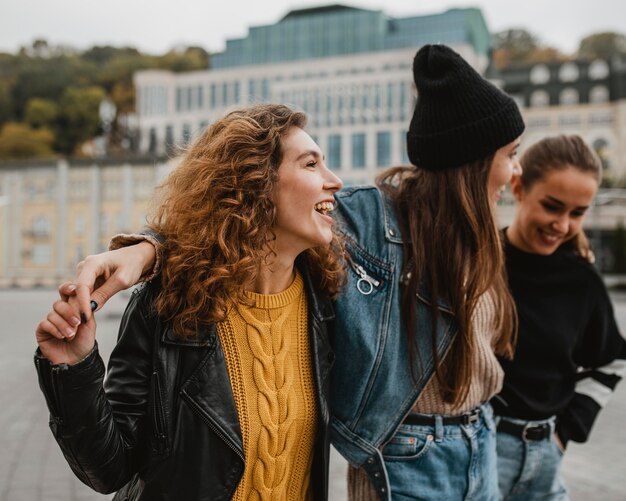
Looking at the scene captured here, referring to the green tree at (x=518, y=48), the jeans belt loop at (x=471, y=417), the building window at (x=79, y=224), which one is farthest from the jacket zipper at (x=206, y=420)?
the green tree at (x=518, y=48)

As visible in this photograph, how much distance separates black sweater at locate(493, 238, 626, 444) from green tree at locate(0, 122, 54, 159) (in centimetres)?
8435

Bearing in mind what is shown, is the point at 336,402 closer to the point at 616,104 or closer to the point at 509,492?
the point at 509,492

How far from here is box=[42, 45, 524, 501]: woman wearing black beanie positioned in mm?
2322

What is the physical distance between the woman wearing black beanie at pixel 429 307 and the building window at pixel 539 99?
68.0 meters

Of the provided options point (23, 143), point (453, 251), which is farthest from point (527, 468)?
point (23, 143)

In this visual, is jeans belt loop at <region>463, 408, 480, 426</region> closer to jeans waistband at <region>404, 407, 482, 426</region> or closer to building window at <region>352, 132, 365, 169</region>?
jeans waistband at <region>404, 407, 482, 426</region>

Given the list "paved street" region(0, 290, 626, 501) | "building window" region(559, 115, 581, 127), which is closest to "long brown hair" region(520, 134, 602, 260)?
"paved street" region(0, 290, 626, 501)

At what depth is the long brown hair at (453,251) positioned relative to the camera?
93.1 inches

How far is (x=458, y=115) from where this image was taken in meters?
2.42

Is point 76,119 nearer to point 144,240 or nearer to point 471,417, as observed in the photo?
point 144,240

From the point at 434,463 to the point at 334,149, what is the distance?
65363 millimetres

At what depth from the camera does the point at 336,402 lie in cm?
238

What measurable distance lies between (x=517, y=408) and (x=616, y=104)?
221 feet

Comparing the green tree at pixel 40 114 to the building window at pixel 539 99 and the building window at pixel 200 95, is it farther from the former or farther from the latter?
the building window at pixel 539 99
